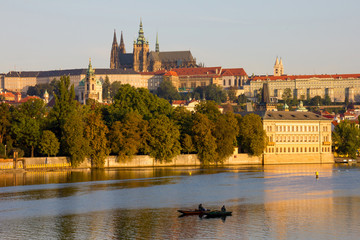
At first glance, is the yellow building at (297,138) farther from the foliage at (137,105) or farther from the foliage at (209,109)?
the foliage at (137,105)

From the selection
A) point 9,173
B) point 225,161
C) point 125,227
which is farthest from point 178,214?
point 225,161

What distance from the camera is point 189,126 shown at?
321 ft

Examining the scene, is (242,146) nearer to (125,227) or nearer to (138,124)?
(138,124)

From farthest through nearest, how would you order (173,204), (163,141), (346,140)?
(346,140), (163,141), (173,204)

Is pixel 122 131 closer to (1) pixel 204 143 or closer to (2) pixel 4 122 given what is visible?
(1) pixel 204 143

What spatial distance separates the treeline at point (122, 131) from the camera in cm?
8601

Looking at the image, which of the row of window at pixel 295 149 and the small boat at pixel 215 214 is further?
the row of window at pixel 295 149

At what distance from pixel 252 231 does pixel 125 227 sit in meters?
7.78

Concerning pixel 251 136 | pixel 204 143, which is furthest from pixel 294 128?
pixel 204 143

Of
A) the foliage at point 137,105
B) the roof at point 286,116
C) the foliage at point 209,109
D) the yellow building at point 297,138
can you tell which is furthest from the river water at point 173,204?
the roof at point 286,116

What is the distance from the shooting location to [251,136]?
333ft

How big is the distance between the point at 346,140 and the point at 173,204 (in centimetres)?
6232

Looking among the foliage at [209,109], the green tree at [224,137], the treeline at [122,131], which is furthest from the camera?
the foliage at [209,109]

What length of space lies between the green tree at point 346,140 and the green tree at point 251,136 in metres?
16.4
